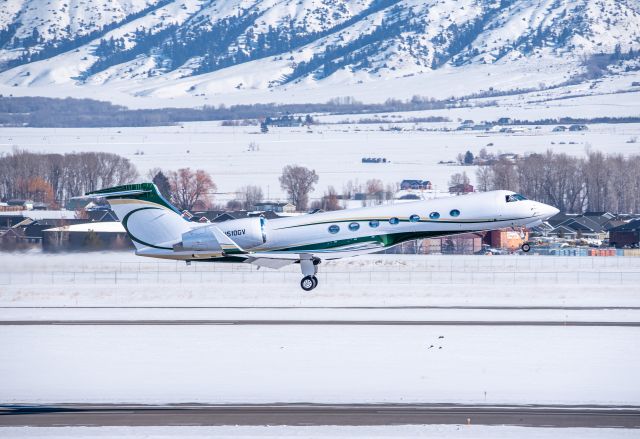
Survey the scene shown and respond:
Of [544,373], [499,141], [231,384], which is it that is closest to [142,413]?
[231,384]

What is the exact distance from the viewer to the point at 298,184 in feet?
378

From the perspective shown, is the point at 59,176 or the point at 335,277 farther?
the point at 59,176

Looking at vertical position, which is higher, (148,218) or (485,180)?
(485,180)

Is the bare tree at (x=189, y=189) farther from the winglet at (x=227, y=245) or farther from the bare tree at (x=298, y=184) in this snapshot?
the winglet at (x=227, y=245)

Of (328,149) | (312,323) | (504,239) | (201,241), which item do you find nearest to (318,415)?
(312,323)

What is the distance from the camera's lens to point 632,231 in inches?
3105

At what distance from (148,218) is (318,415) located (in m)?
20.0

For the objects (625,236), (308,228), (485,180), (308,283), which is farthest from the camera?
(485,180)

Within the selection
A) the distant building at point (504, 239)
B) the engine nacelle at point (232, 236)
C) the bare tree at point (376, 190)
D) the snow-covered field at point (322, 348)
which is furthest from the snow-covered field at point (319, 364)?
the bare tree at point (376, 190)

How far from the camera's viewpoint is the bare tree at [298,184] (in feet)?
359

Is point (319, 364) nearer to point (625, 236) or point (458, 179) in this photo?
point (625, 236)

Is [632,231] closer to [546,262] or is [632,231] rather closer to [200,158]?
[546,262]

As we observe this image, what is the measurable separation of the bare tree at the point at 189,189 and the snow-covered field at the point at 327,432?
3074 inches

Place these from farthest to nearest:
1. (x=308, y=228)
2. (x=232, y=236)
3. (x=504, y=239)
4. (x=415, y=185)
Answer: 1. (x=415, y=185)
2. (x=504, y=239)
3. (x=308, y=228)
4. (x=232, y=236)
